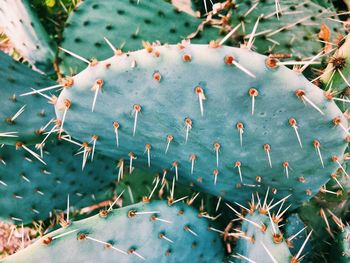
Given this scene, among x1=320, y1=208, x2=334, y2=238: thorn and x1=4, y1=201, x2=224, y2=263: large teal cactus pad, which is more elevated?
x1=4, y1=201, x2=224, y2=263: large teal cactus pad

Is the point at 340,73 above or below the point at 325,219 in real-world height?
above

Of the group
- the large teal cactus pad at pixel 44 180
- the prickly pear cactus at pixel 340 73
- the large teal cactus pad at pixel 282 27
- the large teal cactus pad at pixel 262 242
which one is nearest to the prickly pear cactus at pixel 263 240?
the large teal cactus pad at pixel 262 242

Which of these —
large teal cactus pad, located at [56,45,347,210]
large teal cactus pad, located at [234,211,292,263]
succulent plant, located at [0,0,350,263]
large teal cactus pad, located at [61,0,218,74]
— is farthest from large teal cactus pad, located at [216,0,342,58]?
large teal cactus pad, located at [234,211,292,263]

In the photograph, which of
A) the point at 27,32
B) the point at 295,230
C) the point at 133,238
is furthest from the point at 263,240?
the point at 27,32

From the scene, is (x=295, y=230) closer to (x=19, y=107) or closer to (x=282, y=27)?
(x=282, y=27)

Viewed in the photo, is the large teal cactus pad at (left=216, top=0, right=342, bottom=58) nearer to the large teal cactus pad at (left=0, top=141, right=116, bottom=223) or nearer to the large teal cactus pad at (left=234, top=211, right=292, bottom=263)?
the large teal cactus pad at (left=234, top=211, right=292, bottom=263)

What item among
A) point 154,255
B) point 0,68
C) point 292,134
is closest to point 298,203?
point 292,134
